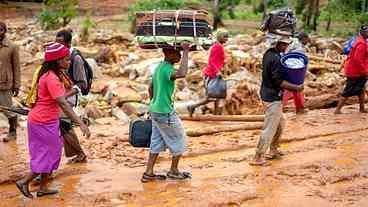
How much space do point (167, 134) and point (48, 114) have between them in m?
1.26

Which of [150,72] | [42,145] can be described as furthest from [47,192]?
[150,72]

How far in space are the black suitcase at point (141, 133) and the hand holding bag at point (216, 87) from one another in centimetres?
389

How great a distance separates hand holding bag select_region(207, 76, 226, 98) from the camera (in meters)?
10.3

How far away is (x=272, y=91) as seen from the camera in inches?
268

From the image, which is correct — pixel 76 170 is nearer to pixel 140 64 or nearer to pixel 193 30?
pixel 193 30

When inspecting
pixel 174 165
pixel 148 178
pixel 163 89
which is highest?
pixel 163 89

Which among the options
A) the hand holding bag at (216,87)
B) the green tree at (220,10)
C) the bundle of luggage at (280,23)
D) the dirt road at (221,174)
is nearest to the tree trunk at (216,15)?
the green tree at (220,10)

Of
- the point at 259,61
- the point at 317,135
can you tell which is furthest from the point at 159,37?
the point at 259,61

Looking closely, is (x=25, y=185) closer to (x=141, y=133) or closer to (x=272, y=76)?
(x=141, y=133)

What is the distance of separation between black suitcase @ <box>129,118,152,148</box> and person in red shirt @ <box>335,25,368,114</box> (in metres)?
4.72

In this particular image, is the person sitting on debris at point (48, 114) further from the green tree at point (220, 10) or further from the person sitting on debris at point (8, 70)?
the green tree at point (220, 10)

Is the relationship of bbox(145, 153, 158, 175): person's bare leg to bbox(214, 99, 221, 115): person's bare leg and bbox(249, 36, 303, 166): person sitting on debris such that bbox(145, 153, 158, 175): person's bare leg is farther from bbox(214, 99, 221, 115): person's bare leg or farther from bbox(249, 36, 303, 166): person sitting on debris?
bbox(214, 99, 221, 115): person's bare leg

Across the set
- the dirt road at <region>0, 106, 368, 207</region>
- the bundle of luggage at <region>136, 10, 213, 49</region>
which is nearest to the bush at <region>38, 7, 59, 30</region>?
the dirt road at <region>0, 106, 368, 207</region>

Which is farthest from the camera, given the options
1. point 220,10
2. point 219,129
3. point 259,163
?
point 220,10
